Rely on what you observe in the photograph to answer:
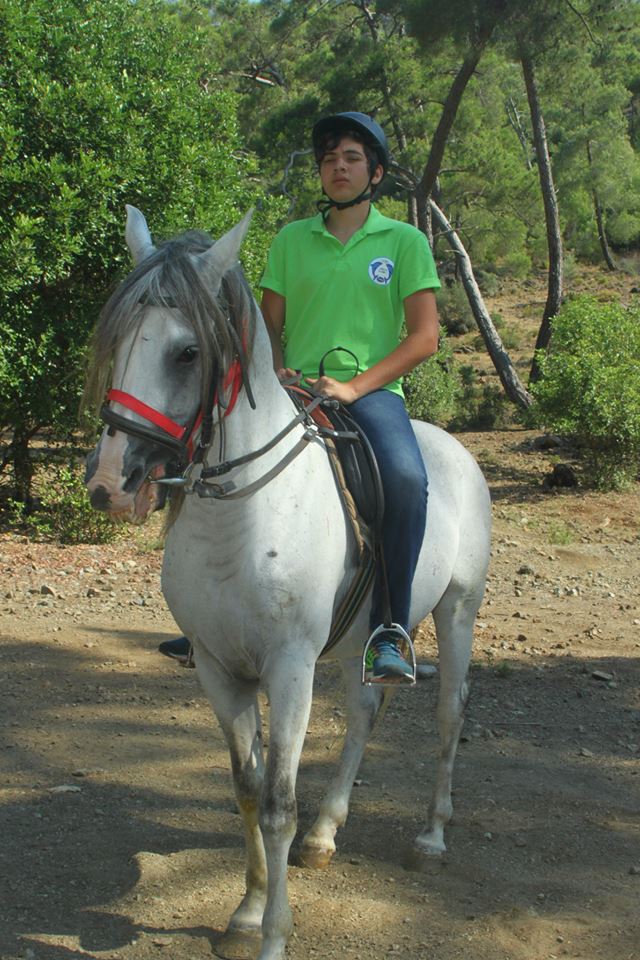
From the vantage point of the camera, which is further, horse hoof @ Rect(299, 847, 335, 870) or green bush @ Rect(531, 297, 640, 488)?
green bush @ Rect(531, 297, 640, 488)

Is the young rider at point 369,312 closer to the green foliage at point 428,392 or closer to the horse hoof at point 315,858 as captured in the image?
the horse hoof at point 315,858

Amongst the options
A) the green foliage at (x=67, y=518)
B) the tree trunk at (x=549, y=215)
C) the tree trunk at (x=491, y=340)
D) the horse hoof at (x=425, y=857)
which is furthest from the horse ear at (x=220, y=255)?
Result: the tree trunk at (x=549, y=215)

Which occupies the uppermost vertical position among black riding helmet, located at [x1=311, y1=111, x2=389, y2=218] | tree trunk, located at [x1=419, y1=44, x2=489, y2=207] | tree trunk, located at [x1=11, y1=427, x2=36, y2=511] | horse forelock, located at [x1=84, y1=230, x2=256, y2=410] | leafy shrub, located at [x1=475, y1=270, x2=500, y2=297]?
tree trunk, located at [x1=419, y1=44, x2=489, y2=207]

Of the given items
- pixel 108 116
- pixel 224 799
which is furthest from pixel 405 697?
pixel 108 116

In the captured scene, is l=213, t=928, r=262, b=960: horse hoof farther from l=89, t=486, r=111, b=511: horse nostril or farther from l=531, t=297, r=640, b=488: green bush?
l=531, t=297, r=640, b=488: green bush

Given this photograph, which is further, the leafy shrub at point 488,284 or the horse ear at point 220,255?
the leafy shrub at point 488,284

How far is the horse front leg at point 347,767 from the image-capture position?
4.18m

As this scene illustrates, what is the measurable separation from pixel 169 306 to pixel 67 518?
7.06m

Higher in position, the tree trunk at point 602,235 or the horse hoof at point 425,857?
the tree trunk at point 602,235

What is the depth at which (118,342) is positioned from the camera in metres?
2.75

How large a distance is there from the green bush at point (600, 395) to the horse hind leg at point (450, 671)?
321 inches

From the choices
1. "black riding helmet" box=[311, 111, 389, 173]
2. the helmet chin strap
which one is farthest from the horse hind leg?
"black riding helmet" box=[311, 111, 389, 173]

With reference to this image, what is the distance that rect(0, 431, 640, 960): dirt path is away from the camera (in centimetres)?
365

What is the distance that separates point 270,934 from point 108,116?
714 cm
